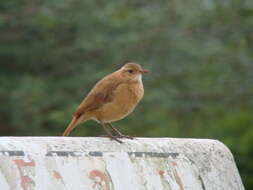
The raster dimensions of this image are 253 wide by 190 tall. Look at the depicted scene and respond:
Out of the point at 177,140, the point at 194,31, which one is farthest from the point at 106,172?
the point at 194,31

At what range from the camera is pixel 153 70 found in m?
15.8

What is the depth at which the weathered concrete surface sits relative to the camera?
3.61 m

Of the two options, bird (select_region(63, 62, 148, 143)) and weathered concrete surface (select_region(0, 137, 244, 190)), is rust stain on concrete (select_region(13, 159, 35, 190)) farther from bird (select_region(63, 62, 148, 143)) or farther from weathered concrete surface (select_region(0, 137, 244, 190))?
bird (select_region(63, 62, 148, 143))

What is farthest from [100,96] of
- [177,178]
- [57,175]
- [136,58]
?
[136,58]

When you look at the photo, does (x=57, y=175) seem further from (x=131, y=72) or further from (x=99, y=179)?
(x=131, y=72)

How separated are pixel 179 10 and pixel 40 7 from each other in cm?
246

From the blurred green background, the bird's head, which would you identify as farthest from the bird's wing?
the blurred green background

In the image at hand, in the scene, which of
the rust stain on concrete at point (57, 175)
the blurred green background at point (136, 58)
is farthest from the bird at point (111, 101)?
the blurred green background at point (136, 58)

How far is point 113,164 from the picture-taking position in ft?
13.4

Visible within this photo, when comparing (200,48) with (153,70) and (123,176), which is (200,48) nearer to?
(153,70)

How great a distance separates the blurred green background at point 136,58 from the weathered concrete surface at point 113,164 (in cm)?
992

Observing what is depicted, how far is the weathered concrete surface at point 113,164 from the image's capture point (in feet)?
11.9

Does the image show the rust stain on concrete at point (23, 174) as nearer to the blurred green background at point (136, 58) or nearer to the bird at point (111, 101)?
the bird at point (111, 101)

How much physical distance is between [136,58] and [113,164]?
11.6 m
